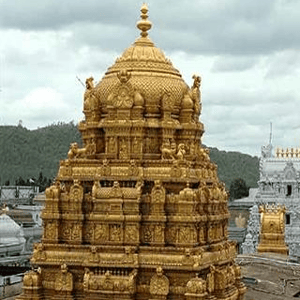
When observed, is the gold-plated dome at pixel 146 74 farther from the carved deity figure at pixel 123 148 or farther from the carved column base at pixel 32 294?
the carved column base at pixel 32 294

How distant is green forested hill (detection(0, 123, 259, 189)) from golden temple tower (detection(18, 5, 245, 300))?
93.6 meters

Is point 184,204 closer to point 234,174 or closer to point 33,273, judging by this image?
point 33,273

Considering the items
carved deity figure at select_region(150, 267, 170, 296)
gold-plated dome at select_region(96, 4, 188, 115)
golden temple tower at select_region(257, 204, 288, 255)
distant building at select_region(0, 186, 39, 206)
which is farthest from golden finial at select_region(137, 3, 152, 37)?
distant building at select_region(0, 186, 39, 206)

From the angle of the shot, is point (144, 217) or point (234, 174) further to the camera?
point (234, 174)

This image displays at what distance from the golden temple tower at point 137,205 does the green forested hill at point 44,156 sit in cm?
9359

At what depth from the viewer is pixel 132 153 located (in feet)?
59.8

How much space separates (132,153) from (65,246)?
2.46 meters

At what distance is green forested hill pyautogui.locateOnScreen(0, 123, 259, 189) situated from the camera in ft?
385

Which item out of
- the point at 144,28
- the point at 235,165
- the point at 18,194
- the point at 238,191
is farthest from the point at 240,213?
the point at 235,165

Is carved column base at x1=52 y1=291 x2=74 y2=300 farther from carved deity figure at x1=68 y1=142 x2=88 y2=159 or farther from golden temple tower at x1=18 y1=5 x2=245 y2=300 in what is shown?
carved deity figure at x1=68 y1=142 x2=88 y2=159

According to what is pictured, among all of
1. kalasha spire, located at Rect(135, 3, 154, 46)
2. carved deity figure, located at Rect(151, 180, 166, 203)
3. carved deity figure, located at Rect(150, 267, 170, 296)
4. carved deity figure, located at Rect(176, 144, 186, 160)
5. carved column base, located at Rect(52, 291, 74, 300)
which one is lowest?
carved column base, located at Rect(52, 291, 74, 300)

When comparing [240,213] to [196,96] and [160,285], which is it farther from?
[160,285]

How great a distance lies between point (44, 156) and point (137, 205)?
108 meters

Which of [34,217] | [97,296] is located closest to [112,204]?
[97,296]
